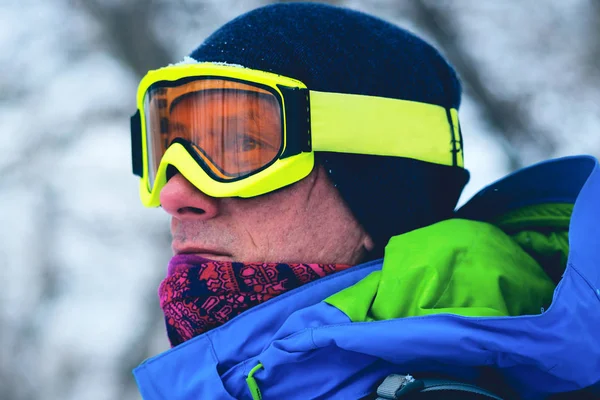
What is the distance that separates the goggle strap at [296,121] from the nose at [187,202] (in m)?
0.28

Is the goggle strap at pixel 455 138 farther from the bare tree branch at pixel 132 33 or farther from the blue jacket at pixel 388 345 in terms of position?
the bare tree branch at pixel 132 33

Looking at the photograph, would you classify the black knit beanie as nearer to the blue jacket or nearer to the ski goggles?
the ski goggles

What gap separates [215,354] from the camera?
175cm

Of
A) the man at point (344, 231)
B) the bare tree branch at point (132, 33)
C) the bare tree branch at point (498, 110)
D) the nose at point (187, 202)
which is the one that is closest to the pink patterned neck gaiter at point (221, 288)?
the man at point (344, 231)

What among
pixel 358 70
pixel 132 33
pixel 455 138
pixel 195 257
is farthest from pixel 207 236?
pixel 132 33

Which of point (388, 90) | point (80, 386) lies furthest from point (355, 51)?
point (80, 386)

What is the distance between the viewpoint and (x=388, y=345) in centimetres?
147

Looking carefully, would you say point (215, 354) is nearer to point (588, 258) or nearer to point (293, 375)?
point (293, 375)

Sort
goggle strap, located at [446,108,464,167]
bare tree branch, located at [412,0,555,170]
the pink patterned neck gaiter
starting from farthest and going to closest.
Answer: bare tree branch, located at [412,0,555,170] < goggle strap, located at [446,108,464,167] < the pink patterned neck gaiter

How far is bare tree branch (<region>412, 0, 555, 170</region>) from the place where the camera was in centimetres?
498

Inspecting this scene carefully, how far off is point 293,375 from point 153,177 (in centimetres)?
97

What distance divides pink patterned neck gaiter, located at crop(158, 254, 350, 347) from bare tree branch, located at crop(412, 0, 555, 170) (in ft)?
11.6

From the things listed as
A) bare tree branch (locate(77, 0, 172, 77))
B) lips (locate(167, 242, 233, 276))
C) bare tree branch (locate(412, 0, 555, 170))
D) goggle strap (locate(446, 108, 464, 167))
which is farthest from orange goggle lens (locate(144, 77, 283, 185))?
bare tree branch (locate(77, 0, 172, 77))

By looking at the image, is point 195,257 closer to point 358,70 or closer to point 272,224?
point 272,224
